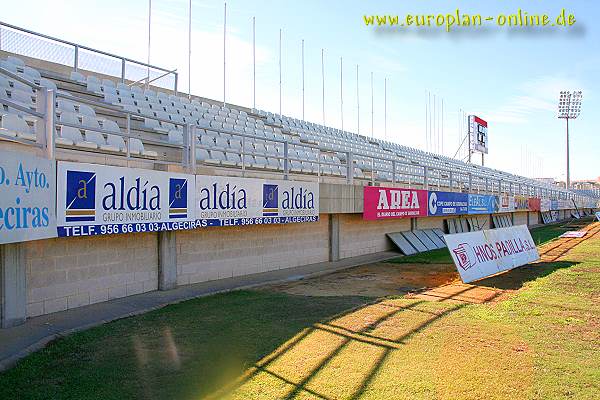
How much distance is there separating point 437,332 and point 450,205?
15.3m

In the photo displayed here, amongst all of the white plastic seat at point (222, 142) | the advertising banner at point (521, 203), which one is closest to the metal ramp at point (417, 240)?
the white plastic seat at point (222, 142)

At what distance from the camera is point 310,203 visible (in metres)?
12.4

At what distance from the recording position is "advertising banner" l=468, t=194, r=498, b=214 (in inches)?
919

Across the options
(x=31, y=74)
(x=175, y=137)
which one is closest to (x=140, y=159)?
(x=175, y=137)

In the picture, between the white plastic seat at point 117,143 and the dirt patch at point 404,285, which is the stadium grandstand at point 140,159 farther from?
the dirt patch at point 404,285

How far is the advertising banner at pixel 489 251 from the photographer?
11.1 m

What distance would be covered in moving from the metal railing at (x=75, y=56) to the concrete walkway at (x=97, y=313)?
9616mm

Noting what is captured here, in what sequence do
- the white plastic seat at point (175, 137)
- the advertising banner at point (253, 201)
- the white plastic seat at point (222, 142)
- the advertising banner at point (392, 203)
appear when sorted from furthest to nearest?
the advertising banner at point (392, 203) < the white plastic seat at point (222, 142) < the white plastic seat at point (175, 137) < the advertising banner at point (253, 201)

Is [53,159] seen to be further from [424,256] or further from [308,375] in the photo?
[424,256]

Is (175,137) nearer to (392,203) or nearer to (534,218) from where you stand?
(392,203)

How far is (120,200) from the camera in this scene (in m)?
7.52

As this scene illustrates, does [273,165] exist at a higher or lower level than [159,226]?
higher

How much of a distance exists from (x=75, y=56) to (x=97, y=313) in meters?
11.2

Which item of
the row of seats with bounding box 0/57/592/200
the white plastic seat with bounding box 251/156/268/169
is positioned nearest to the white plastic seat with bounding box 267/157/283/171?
the row of seats with bounding box 0/57/592/200
